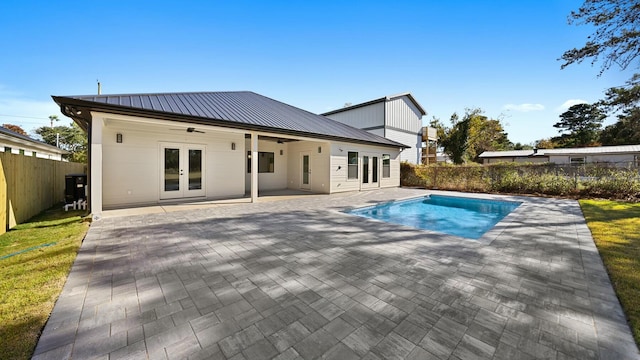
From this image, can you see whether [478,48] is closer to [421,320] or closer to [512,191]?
[512,191]

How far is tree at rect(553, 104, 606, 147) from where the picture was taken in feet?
112

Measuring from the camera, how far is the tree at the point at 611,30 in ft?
26.8

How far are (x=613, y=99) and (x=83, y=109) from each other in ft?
62.8

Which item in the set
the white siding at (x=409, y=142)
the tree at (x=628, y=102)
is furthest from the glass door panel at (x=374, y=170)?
the tree at (x=628, y=102)

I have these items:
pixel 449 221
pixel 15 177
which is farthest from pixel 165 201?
pixel 449 221

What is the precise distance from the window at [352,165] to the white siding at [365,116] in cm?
664

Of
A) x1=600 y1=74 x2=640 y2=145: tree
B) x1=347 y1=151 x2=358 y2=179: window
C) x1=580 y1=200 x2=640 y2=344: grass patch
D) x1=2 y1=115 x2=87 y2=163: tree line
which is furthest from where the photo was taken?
x1=2 y1=115 x2=87 y2=163: tree line

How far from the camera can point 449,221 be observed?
782 centimetres

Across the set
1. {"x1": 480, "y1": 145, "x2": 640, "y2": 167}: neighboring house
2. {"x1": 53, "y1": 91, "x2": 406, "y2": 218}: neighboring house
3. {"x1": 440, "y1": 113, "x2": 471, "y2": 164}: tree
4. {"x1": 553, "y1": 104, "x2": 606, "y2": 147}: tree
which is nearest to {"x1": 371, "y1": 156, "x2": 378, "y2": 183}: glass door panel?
{"x1": 53, "y1": 91, "x2": 406, "y2": 218}: neighboring house

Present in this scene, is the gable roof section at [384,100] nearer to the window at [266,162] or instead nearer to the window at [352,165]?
the window at [352,165]

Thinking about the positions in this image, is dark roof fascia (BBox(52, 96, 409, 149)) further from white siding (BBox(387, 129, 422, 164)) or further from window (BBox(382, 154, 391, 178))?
white siding (BBox(387, 129, 422, 164))

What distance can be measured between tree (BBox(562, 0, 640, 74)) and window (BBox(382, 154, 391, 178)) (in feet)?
28.6

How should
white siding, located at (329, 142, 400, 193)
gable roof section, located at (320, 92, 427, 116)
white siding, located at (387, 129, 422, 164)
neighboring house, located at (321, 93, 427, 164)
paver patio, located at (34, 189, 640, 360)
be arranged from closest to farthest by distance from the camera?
1. paver patio, located at (34, 189, 640, 360)
2. white siding, located at (329, 142, 400, 193)
3. gable roof section, located at (320, 92, 427, 116)
4. neighboring house, located at (321, 93, 427, 164)
5. white siding, located at (387, 129, 422, 164)

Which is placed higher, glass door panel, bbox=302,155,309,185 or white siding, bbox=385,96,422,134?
white siding, bbox=385,96,422,134
